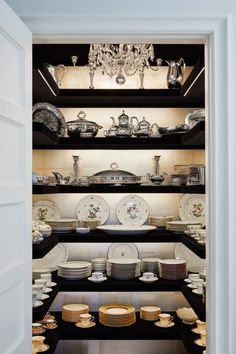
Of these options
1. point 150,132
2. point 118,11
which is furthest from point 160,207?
point 118,11

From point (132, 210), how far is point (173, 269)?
57 centimetres

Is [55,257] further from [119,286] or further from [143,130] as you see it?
[143,130]

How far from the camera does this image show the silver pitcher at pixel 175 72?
2.92m

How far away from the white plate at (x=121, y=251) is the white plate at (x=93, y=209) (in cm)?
21

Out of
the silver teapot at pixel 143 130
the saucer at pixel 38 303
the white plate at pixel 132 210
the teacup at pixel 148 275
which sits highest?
the silver teapot at pixel 143 130

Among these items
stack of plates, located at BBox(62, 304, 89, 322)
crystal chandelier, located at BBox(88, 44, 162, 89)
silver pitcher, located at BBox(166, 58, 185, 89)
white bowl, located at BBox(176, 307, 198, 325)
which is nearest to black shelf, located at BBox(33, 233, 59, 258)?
stack of plates, located at BBox(62, 304, 89, 322)
